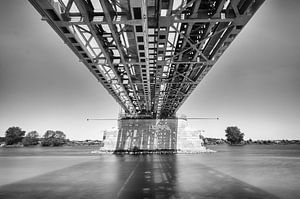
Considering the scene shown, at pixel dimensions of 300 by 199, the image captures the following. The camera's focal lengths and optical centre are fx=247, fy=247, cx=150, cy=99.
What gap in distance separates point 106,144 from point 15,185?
146 ft

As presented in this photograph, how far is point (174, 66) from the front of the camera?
22969 mm

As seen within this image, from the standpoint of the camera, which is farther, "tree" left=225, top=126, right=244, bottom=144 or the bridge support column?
"tree" left=225, top=126, right=244, bottom=144

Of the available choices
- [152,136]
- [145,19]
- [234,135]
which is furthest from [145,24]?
[234,135]

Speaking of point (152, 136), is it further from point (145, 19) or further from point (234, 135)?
point (234, 135)

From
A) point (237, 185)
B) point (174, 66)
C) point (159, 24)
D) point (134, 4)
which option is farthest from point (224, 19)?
point (174, 66)

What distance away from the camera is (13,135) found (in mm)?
168500

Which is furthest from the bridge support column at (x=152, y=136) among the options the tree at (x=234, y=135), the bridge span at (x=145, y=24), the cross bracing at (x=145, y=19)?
the tree at (x=234, y=135)

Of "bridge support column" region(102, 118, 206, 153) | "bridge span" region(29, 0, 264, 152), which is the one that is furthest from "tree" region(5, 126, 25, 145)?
"bridge span" region(29, 0, 264, 152)

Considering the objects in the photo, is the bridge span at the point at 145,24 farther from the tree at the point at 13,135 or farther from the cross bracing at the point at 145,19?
the tree at the point at 13,135

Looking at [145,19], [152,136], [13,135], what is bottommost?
[145,19]

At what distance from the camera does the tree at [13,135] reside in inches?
6585

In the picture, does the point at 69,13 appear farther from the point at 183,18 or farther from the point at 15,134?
the point at 15,134

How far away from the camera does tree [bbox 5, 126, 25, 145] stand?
167 meters

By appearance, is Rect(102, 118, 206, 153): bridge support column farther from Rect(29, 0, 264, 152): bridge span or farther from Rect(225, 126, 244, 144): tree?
Rect(225, 126, 244, 144): tree
